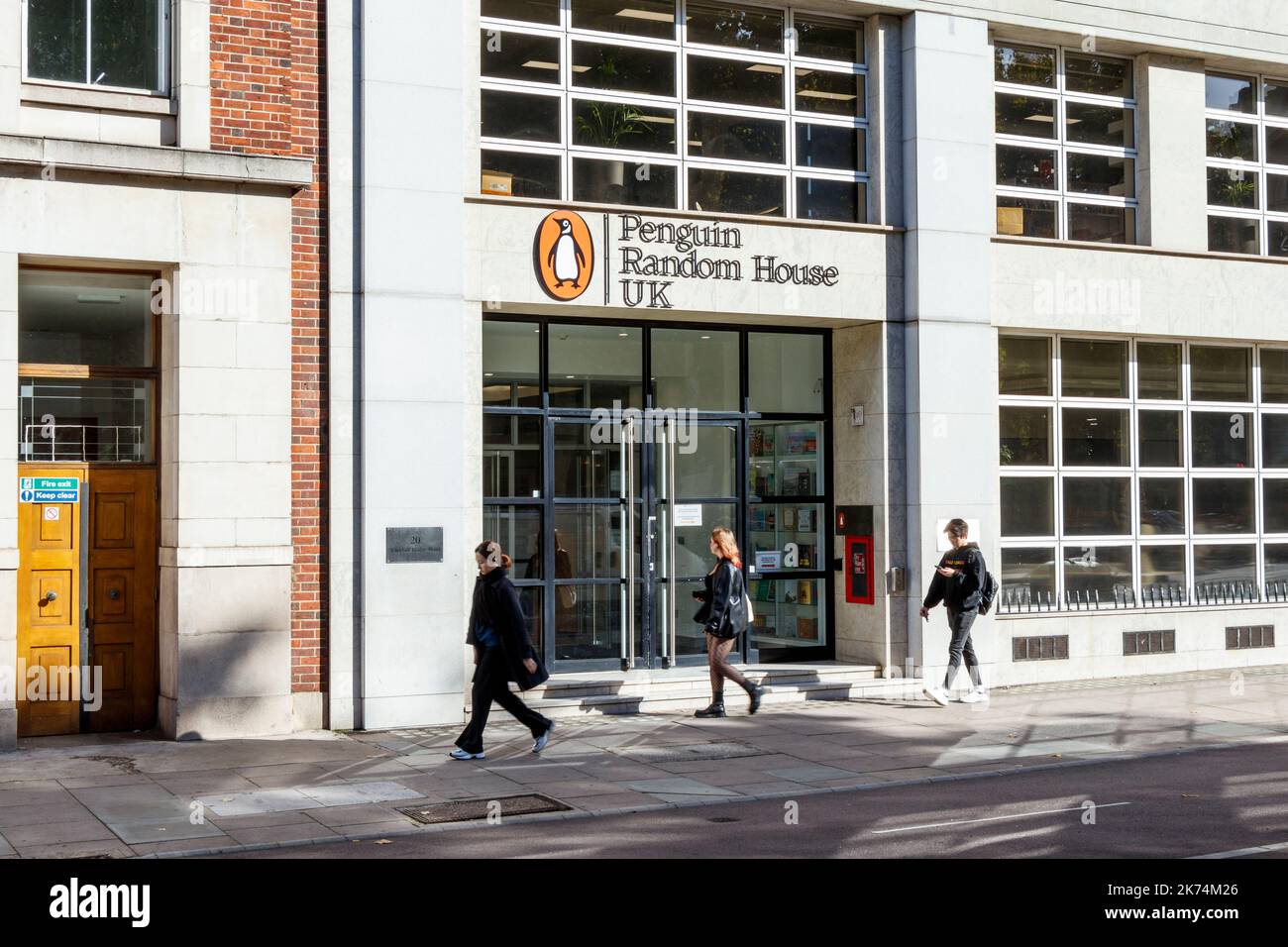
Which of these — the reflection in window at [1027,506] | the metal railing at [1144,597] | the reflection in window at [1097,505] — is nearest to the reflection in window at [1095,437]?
the reflection in window at [1097,505]

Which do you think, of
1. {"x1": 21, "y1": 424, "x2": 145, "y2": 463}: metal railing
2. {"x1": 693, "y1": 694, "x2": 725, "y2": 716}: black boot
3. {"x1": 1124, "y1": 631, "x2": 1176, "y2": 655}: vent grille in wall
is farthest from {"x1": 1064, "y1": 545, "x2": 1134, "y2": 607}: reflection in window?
{"x1": 21, "y1": 424, "x2": 145, "y2": 463}: metal railing

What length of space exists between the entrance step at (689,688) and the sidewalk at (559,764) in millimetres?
205

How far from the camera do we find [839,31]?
54.1ft

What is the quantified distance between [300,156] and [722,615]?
234 inches

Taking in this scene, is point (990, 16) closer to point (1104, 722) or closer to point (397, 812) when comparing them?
point (1104, 722)

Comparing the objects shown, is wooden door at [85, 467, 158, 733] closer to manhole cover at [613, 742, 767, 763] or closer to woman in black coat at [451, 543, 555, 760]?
woman in black coat at [451, 543, 555, 760]

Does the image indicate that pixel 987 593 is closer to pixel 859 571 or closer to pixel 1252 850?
pixel 859 571

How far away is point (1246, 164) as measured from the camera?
1866cm

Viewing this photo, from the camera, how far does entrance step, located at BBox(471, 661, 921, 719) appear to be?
14.3 meters

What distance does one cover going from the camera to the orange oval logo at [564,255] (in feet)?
47.4

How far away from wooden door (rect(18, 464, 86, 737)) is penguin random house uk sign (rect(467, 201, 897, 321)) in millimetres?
4377

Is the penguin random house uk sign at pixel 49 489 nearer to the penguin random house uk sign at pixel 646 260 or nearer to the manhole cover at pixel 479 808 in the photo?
the penguin random house uk sign at pixel 646 260

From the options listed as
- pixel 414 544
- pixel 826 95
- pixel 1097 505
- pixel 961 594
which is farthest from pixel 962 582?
pixel 826 95

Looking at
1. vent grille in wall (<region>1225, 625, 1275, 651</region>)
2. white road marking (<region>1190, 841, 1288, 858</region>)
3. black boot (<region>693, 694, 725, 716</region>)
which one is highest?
vent grille in wall (<region>1225, 625, 1275, 651</region>)
